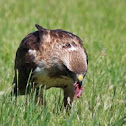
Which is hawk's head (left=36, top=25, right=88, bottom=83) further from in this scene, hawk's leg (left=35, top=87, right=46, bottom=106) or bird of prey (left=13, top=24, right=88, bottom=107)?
hawk's leg (left=35, top=87, right=46, bottom=106)

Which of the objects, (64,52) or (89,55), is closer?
(64,52)

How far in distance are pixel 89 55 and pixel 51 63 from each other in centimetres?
350

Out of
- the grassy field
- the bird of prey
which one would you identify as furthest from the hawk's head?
the grassy field

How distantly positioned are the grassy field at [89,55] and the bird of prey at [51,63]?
0.66 ft

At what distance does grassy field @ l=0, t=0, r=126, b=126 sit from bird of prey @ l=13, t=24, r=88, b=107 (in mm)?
202

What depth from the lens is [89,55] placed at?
10078mm

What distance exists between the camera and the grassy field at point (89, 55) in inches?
227

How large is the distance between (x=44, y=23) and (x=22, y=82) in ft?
18.8

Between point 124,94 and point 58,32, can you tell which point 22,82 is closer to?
point 58,32

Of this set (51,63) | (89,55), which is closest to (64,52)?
(51,63)

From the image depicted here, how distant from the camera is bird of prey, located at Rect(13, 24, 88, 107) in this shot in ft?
21.0

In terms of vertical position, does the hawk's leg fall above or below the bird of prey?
below

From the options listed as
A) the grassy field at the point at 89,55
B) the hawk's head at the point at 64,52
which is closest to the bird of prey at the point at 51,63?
the hawk's head at the point at 64,52

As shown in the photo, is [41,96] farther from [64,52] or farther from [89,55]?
[89,55]
